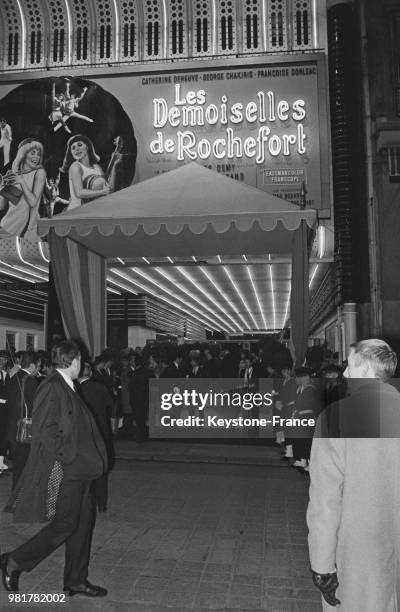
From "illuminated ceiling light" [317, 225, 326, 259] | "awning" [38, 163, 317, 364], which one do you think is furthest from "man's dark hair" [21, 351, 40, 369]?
"illuminated ceiling light" [317, 225, 326, 259]

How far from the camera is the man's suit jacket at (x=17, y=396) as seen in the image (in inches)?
267

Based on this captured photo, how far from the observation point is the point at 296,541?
17.2 ft

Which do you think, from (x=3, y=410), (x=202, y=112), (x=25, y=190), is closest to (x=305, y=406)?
(x=3, y=410)

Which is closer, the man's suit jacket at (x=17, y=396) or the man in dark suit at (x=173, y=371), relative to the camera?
the man's suit jacket at (x=17, y=396)

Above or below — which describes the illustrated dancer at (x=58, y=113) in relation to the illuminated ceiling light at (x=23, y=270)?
above

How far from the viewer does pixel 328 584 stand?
2287 mm

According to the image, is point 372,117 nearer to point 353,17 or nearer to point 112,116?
point 353,17

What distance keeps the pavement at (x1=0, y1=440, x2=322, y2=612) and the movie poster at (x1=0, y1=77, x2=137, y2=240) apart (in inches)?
315

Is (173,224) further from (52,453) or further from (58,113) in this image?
(58,113)

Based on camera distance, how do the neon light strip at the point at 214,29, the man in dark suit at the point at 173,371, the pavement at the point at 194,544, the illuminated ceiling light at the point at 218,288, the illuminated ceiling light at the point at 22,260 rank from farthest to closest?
1. the neon light strip at the point at 214,29
2. the illuminated ceiling light at the point at 22,260
3. the man in dark suit at the point at 173,371
4. the illuminated ceiling light at the point at 218,288
5. the pavement at the point at 194,544

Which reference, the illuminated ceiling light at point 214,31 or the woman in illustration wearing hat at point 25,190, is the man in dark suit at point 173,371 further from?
the illuminated ceiling light at point 214,31

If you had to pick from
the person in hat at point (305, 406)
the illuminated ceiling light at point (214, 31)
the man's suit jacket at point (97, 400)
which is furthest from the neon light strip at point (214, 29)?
the man's suit jacket at point (97, 400)

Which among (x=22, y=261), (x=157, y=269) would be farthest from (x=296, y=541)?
(x=22, y=261)

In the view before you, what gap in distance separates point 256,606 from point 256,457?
5.61 meters
